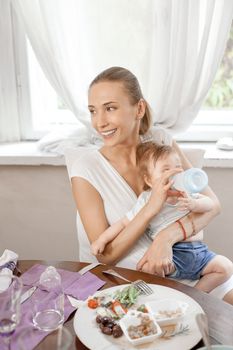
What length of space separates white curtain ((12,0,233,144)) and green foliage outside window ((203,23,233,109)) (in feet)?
0.73


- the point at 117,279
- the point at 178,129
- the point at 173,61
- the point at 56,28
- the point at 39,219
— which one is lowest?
the point at 39,219

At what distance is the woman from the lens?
1.53m

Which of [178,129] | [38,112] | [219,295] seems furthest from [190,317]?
[38,112]

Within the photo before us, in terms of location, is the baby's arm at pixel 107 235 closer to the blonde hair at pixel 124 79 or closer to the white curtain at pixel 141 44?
the blonde hair at pixel 124 79

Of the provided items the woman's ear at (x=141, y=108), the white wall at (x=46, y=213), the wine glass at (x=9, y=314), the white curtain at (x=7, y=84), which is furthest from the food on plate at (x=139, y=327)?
the white curtain at (x=7, y=84)

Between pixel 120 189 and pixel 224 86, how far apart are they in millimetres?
1022

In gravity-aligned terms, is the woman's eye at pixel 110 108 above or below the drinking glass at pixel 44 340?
above

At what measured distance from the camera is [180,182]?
5.07 feet

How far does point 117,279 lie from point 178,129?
1.13 metres

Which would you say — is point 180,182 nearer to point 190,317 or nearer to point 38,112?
point 190,317

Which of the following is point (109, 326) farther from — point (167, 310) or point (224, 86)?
point (224, 86)

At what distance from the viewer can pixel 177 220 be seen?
5.25 ft

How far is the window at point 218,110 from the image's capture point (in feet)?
7.67

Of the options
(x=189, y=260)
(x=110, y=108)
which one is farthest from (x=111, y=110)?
(x=189, y=260)
